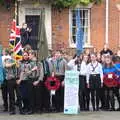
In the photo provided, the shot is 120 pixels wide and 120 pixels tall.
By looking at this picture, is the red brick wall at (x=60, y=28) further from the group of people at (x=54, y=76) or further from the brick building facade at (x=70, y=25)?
the group of people at (x=54, y=76)

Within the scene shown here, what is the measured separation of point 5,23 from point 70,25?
10.7 feet

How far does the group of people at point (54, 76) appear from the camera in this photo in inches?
715

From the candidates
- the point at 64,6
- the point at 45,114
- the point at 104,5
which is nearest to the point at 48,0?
the point at 64,6

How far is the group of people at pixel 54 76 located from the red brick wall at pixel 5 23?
11.9 m

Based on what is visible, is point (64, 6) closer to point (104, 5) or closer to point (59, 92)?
point (104, 5)

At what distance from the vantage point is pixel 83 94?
18.9 m

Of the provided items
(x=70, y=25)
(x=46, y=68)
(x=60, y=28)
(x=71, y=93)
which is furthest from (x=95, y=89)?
(x=70, y=25)

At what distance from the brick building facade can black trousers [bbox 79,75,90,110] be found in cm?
1219

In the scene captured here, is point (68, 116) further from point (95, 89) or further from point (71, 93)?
point (95, 89)

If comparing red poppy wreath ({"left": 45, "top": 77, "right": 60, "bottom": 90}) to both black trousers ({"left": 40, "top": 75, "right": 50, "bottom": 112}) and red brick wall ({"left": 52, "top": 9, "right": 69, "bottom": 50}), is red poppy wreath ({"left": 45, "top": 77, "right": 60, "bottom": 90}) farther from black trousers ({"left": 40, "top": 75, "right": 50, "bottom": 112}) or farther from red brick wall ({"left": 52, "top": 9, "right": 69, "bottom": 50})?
red brick wall ({"left": 52, "top": 9, "right": 69, "bottom": 50})

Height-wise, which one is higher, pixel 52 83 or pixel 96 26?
pixel 96 26

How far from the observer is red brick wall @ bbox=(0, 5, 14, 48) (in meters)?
31.2

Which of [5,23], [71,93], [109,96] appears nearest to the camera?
[71,93]

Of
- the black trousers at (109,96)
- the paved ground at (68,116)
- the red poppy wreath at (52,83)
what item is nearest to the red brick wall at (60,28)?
the black trousers at (109,96)
